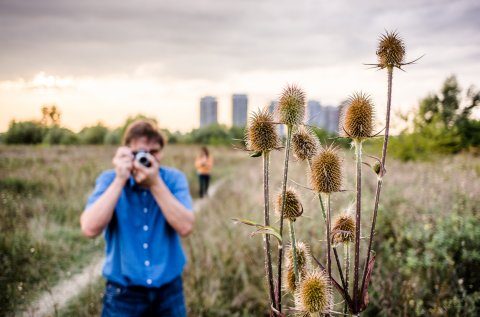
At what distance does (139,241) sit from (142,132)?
98cm

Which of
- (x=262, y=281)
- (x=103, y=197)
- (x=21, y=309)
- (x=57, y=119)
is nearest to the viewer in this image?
(x=103, y=197)

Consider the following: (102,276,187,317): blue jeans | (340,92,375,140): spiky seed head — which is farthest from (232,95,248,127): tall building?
(102,276,187,317): blue jeans

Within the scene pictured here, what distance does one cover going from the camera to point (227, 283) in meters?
4.94

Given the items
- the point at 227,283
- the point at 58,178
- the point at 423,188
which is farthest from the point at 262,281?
the point at 58,178

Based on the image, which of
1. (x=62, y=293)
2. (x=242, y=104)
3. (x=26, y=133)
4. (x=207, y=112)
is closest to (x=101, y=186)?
(x=242, y=104)

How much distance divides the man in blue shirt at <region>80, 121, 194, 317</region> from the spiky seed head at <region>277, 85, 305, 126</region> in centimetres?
200

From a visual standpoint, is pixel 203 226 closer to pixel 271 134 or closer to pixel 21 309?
pixel 21 309

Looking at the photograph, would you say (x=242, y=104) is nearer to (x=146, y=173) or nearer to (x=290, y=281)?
(x=146, y=173)

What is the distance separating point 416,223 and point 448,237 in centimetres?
56

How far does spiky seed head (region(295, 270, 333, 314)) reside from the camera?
2.87 ft

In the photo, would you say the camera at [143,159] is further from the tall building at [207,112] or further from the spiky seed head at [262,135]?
the tall building at [207,112]

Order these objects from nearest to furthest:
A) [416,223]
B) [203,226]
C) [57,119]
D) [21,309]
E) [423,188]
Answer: [21,309] < [416,223] < [423,188] < [203,226] < [57,119]

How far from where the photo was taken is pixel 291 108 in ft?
3.25

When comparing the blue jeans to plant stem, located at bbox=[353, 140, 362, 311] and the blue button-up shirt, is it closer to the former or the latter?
the blue button-up shirt
